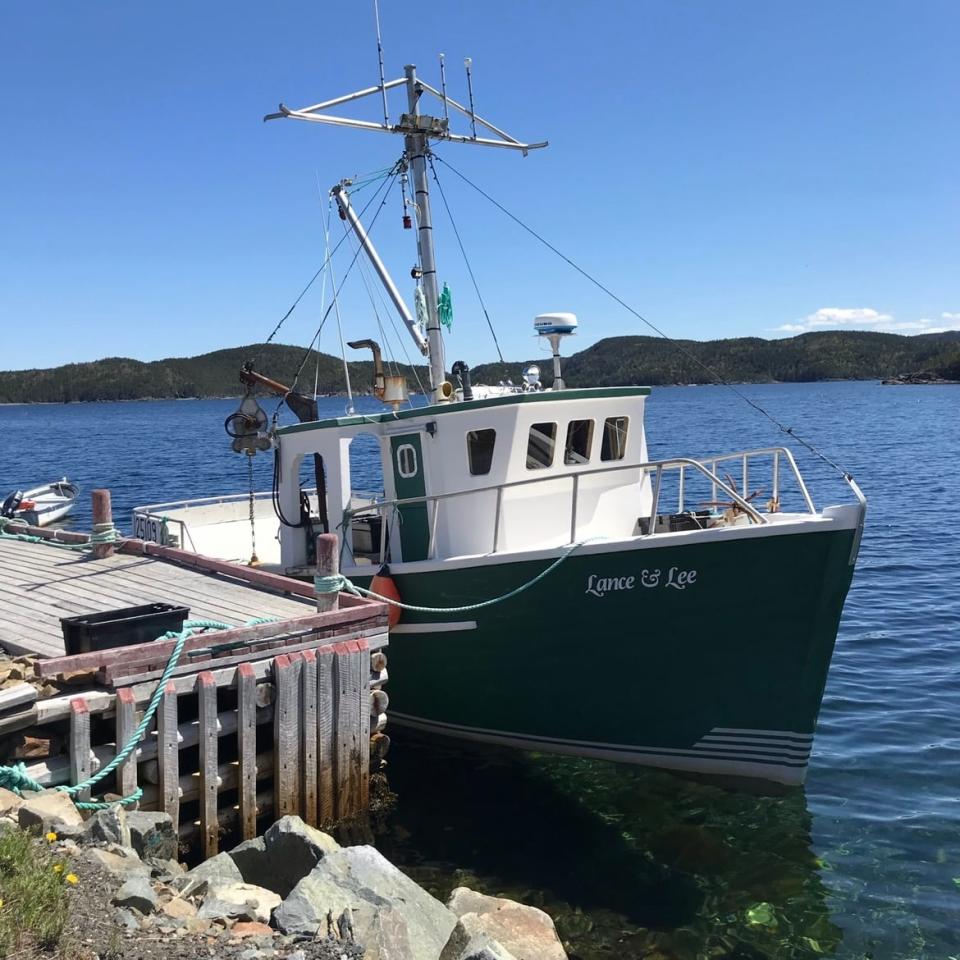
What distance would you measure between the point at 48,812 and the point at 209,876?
1088mm

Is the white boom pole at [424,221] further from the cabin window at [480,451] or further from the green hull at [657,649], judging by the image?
the green hull at [657,649]

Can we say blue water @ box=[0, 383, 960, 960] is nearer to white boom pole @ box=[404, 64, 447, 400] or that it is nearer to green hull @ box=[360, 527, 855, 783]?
green hull @ box=[360, 527, 855, 783]

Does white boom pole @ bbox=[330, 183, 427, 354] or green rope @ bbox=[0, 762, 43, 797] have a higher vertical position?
white boom pole @ bbox=[330, 183, 427, 354]

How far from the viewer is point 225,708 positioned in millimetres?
7652

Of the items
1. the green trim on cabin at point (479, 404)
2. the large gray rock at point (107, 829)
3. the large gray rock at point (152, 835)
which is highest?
the green trim on cabin at point (479, 404)

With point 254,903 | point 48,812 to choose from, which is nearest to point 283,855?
point 254,903

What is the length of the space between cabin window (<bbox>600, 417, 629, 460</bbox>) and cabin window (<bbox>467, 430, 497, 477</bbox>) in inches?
59.5

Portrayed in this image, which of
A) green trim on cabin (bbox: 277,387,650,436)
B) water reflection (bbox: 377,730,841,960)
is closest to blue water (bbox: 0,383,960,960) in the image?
water reflection (bbox: 377,730,841,960)

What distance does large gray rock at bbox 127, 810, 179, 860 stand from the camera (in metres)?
6.01

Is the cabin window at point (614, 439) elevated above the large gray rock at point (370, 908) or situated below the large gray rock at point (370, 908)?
above

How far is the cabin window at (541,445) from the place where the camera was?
10.1 meters

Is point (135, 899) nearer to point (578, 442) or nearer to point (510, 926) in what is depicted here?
point (510, 926)

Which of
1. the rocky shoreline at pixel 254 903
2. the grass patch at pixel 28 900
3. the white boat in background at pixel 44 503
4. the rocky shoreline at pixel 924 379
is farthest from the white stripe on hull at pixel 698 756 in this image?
the rocky shoreline at pixel 924 379

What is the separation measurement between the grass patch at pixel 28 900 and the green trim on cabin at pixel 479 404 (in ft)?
20.6
